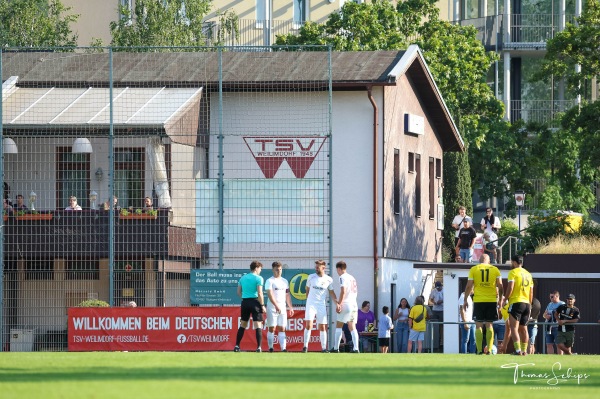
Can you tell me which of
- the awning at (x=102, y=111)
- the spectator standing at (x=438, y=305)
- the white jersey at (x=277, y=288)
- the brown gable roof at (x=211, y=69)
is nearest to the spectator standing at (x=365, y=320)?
the spectator standing at (x=438, y=305)

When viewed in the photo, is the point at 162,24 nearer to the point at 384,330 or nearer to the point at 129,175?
the point at 129,175

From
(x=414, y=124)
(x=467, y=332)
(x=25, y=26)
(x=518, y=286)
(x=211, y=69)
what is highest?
(x=25, y=26)

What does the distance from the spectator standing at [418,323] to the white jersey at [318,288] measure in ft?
24.6

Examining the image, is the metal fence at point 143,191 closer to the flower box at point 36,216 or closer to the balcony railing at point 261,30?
the flower box at point 36,216

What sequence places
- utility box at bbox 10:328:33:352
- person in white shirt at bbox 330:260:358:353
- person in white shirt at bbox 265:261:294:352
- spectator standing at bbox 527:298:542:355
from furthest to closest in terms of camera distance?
utility box at bbox 10:328:33:352
spectator standing at bbox 527:298:542:355
person in white shirt at bbox 330:260:358:353
person in white shirt at bbox 265:261:294:352

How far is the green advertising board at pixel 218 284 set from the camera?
3378 cm

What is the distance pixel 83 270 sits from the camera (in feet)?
115

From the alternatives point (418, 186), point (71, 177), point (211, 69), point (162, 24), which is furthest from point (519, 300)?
point (162, 24)

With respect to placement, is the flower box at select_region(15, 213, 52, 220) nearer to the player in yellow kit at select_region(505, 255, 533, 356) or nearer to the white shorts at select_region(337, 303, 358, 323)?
the white shorts at select_region(337, 303, 358, 323)

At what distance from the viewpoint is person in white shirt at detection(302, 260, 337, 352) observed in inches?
1163

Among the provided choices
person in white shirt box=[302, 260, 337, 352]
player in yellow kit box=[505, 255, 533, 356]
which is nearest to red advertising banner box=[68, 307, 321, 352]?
person in white shirt box=[302, 260, 337, 352]

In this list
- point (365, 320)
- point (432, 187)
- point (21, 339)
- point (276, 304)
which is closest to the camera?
point (276, 304)

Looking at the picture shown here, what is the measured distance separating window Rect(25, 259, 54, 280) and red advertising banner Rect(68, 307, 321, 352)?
2256 mm

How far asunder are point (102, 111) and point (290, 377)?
18815 mm
